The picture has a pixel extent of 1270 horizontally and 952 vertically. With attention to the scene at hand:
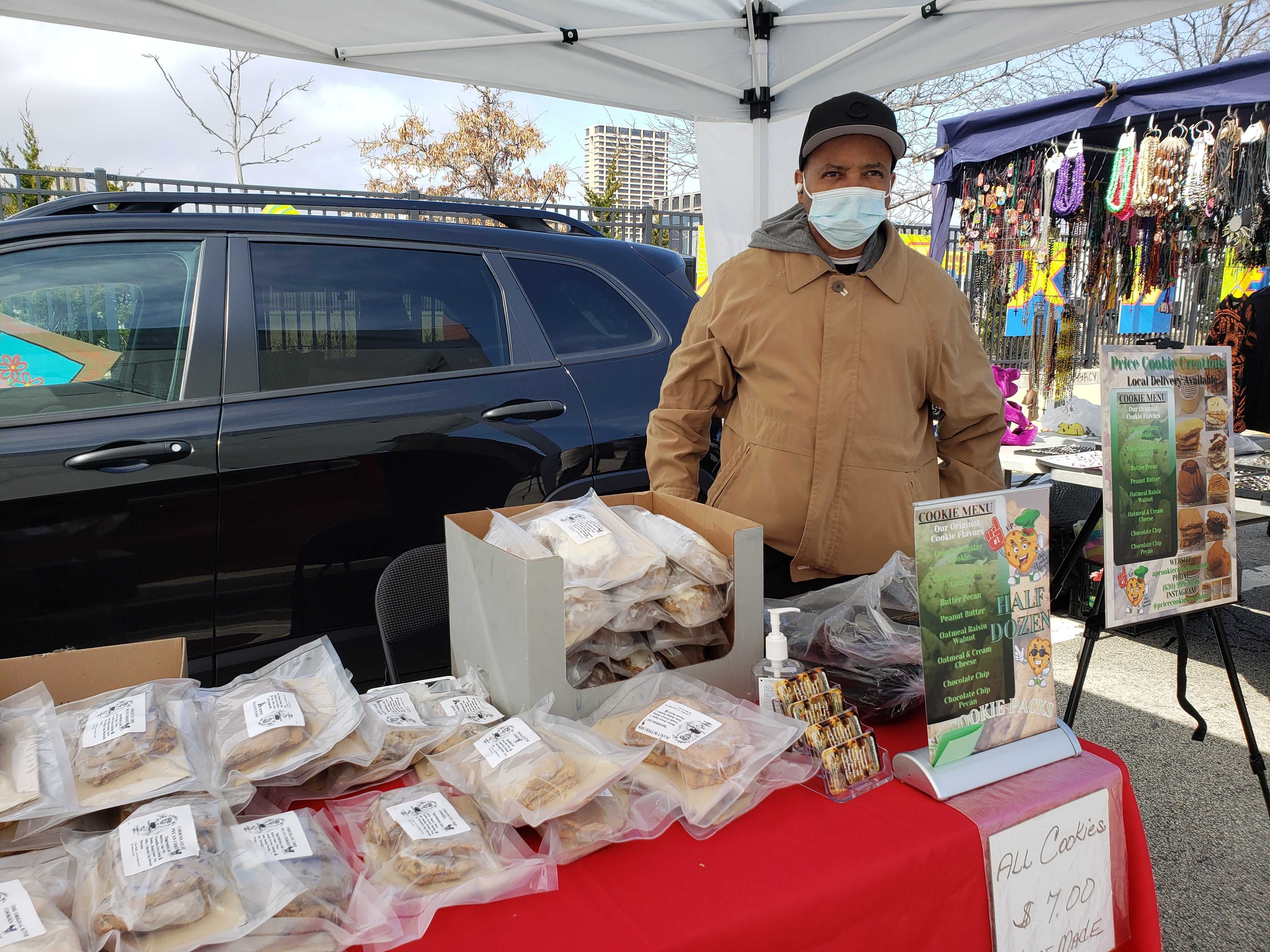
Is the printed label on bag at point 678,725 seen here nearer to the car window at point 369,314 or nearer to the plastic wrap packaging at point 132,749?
the plastic wrap packaging at point 132,749

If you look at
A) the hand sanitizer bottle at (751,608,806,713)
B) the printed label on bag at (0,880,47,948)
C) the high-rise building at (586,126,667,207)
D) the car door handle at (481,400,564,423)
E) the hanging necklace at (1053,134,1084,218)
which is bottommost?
the printed label on bag at (0,880,47,948)

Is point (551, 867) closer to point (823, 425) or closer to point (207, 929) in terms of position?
point (207, 929)

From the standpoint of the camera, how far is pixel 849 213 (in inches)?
74.7

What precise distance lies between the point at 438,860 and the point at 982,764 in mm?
736

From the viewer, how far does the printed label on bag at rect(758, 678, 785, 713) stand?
1.19 metres

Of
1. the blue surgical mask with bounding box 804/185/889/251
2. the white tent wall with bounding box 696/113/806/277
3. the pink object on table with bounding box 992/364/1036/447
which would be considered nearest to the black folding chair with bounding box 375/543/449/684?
the blue surgical mask with bounding box 804/185/889/251

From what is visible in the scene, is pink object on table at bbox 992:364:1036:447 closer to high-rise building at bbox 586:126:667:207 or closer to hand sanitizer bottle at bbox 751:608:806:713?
hand sanitizer bottle at bbox 751:608:806:713

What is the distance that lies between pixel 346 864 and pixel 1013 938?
32.1 inches

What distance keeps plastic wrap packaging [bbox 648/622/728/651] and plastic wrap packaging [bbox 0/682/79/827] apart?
30.4 inches

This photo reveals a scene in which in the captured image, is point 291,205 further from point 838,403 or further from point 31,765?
point 31,765

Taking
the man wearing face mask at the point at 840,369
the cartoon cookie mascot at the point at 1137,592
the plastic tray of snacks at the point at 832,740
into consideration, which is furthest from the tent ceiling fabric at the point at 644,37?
the plastic tray of snacks at the point at 832,740

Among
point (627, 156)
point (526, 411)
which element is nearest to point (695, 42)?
point (526, 411)

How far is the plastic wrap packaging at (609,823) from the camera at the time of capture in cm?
98

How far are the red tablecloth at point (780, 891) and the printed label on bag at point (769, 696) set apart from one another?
0.36ft
